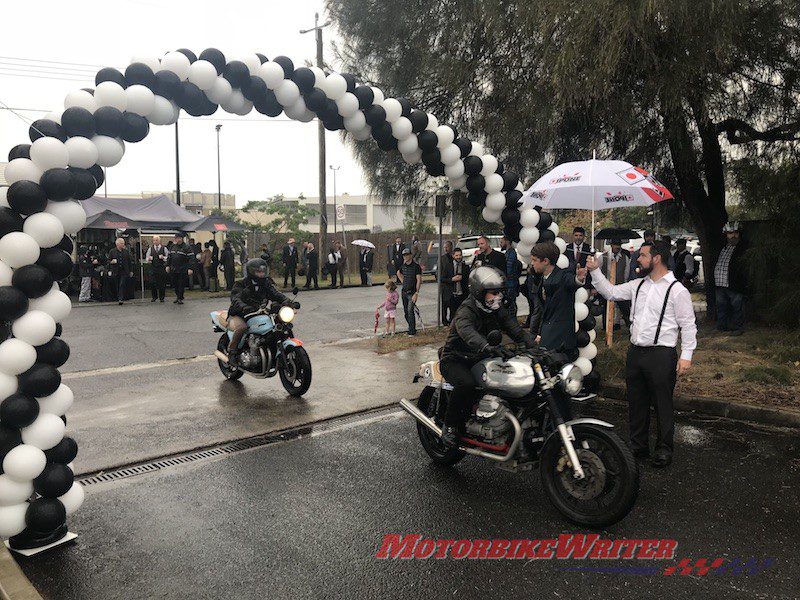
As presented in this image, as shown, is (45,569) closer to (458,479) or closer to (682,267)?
(458,479)

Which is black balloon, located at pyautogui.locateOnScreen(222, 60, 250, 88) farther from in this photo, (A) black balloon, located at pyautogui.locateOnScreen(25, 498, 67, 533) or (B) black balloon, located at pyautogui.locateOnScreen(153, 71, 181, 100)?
(A) black balloon, located at pyautogui.locateOnScreen(25, 498, 67, 533)

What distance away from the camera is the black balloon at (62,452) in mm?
4441

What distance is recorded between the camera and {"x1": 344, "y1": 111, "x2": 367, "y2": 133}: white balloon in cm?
694

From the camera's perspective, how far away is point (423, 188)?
14.2 m

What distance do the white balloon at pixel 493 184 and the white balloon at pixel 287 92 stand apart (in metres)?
2.64

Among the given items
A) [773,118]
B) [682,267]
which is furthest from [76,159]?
[682,267]

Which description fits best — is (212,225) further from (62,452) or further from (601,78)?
(62,452)

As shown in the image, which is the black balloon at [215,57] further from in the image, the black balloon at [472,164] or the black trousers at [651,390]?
the black trousers at [651,390]

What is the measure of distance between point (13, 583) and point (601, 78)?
876 cm

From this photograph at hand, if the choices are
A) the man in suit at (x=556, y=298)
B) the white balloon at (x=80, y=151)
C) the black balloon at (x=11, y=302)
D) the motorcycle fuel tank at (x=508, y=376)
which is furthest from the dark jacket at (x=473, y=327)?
the black balloon at (x=11, y=302)

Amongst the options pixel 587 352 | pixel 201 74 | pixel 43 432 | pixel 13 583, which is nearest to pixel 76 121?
pixel 201 74

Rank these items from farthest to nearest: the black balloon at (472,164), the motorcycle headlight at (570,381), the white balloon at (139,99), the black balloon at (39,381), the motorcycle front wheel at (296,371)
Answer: the motorcycle front wheel at (296,371) < the black balloon at (472,164) < the white balloon at (139,99) < the motorcycle headlight at (570,381) < the black balloon at (39,381)

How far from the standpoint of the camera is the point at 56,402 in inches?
177

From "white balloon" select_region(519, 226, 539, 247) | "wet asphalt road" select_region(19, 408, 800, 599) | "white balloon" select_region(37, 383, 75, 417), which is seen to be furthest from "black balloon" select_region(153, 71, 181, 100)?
"white balloon" select_region(519, 226, 539, 247)
